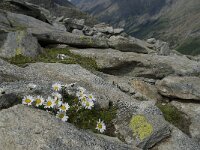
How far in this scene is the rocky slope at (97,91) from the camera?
1016 cm

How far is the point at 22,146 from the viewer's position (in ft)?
30.6

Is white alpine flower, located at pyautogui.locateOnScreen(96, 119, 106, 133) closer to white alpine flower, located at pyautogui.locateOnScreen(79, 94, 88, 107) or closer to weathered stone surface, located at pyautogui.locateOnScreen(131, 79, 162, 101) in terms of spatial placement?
white alpine flower, located at pyautogui.locateOnScreen(79, 94, 88, 107)

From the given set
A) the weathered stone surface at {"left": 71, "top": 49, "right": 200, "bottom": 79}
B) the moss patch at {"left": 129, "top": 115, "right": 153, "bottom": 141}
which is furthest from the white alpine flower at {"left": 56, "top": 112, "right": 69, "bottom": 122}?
the weathered stone surface at {"left": 71, "top": 49, "right": 200, "bottom": 79}

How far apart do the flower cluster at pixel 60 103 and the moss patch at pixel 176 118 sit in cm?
511

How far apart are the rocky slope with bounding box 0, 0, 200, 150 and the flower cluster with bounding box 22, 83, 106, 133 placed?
0.25 m

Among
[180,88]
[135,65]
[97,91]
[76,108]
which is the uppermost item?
[76,108]

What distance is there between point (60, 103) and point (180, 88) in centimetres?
971

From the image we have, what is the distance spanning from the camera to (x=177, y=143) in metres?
13.5

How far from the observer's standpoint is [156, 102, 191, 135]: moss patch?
16.1 m

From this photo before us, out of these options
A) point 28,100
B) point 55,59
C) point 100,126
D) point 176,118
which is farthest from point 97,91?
point 55,59

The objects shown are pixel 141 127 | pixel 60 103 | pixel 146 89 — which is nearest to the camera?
pixel 60 103

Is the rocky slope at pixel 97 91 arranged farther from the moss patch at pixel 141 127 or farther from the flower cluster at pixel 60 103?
the flower cluster at pixel 60 103

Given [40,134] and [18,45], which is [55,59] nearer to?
[18,45]

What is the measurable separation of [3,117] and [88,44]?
50.8 feet
